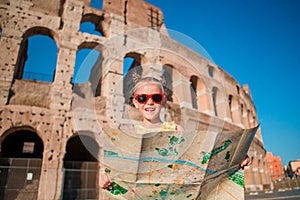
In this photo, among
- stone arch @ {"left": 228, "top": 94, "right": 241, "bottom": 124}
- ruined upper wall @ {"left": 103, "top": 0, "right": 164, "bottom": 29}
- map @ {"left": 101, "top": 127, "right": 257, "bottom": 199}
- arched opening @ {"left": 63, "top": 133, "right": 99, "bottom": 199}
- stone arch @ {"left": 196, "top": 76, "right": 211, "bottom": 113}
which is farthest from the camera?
stone arch @ {"left": 228, "top": 94, "right": 241, "bottom": 124}

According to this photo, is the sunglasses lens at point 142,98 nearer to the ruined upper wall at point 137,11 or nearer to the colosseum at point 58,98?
the colosseum at point 58,98

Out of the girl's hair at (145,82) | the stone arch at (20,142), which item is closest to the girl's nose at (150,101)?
the girl's hair at (145,82)

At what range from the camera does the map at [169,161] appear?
126 centimetres

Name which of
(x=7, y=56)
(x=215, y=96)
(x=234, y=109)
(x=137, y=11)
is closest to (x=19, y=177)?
(x=7, y=56)

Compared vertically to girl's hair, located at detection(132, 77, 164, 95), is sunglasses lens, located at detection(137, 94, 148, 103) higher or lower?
lower

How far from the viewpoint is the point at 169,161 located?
131 centimetres

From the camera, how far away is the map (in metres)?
1.26

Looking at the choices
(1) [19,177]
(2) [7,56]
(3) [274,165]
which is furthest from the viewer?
(3) [274,165]

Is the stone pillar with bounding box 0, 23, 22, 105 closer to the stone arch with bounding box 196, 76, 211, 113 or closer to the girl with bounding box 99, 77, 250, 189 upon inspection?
the girl with bounding box 99, 77, 250, 189

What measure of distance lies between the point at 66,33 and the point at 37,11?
1.69 metres

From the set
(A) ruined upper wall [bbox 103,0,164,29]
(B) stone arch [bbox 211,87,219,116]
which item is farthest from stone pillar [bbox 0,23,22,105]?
(B) stone arch [bbox 211,87,219,116]

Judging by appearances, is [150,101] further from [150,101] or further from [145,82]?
[145,82]

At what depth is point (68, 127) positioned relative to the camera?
9039mm

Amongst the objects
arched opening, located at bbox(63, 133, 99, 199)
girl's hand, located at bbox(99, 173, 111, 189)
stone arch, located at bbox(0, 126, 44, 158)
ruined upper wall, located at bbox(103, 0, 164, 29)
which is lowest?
girl's hand, located at bbox(99, 173, 111, 189)
